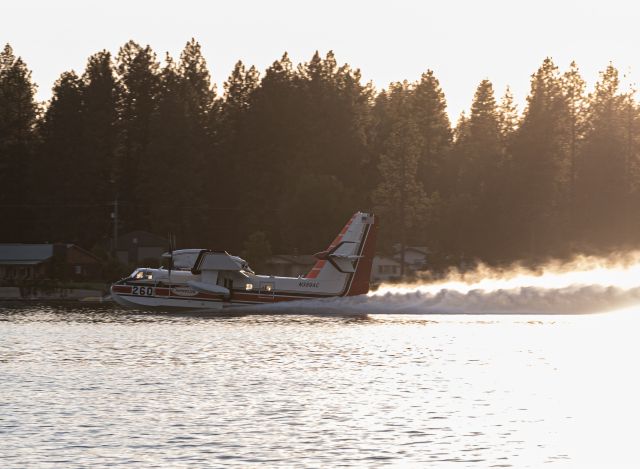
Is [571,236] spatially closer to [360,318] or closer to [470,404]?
[360,318]

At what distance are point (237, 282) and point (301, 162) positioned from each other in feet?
273

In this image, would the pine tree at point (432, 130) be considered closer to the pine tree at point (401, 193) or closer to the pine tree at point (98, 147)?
the pine tree at point (401, 193)

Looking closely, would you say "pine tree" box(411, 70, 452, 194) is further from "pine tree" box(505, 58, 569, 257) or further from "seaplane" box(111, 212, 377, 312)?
"seaplane" box(111, 212, 377, 312)

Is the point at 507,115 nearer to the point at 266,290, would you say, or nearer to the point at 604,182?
the point at 604,182

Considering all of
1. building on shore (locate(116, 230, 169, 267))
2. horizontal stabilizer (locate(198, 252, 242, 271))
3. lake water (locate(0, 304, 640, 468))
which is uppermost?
building on shore (locate(116, 230, 169, 267))

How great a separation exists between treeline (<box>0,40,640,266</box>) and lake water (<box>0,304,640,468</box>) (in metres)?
65.6

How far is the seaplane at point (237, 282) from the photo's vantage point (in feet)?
226

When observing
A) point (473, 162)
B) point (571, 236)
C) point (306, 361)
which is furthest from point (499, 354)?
point (473, 162)

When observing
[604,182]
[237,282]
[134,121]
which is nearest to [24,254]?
[134,121]

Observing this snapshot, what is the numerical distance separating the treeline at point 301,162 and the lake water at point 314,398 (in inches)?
2584

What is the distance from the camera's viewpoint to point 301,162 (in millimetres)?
151375

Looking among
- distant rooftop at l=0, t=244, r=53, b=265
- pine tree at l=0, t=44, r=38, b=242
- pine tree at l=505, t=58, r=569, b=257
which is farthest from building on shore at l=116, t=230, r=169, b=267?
pine tree at l=505, t=58, r=569, b=257

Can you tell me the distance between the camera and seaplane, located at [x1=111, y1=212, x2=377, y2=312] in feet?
226

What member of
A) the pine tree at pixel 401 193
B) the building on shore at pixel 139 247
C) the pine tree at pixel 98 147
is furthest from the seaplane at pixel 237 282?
the pine tree at pixel 98 147
